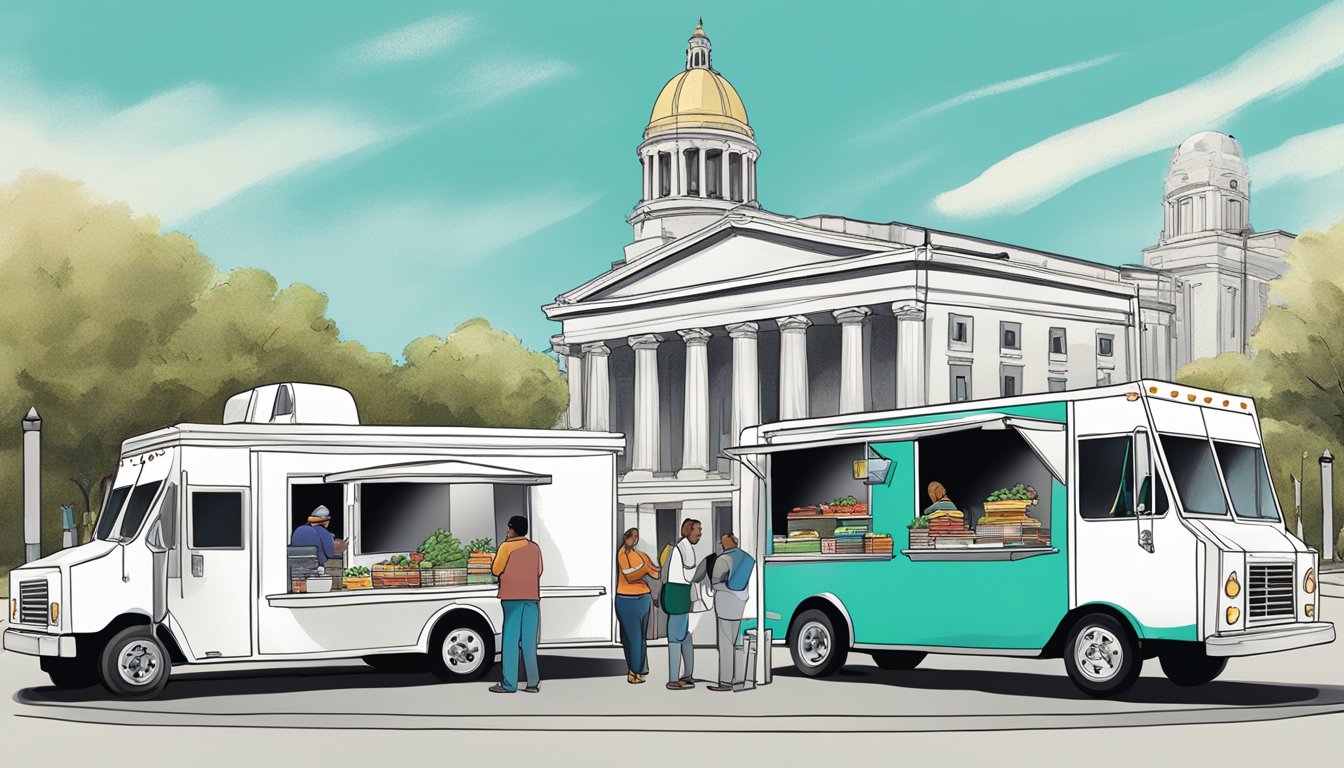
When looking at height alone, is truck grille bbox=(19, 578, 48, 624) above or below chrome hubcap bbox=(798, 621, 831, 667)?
above

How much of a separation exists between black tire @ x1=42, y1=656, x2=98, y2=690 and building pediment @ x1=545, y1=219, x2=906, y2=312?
45.0 meters

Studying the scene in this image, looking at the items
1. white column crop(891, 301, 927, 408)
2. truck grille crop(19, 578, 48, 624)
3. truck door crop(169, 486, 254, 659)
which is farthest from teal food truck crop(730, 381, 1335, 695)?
white column crop(891, 301, 927, 408)

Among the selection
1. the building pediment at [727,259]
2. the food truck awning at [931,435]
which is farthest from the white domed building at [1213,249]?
the food truck awning at [931,435]

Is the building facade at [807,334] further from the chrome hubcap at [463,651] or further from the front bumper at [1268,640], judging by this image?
the front bumper at [1268,640]

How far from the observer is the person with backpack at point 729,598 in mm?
19234

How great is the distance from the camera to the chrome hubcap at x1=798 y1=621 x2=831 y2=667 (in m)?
21.8

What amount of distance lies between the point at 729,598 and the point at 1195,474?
15.5 feet

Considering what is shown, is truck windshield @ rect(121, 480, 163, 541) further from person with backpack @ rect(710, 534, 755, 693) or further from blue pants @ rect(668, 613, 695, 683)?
person with backpack @ rect(710, 534, 755, 693)

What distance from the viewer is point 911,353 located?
6172 cm

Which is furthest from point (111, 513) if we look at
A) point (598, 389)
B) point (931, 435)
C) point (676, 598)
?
point (598, 389)

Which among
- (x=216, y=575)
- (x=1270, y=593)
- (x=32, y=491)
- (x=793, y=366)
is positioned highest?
(x=793, y=366)

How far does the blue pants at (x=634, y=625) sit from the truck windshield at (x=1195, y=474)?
17.8ft

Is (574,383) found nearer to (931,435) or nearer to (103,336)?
(103,336)

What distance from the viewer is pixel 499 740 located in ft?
49.1
